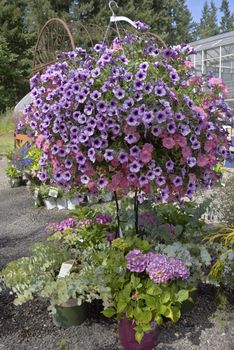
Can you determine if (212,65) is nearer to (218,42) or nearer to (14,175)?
(218,42)

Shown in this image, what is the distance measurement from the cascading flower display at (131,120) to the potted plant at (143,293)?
1.13 ft

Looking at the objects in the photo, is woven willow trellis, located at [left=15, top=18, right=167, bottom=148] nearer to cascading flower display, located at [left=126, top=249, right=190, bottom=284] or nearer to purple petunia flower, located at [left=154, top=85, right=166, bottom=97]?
purple petunia flower, located at [left=154, top=85, right=166, bottom=97]

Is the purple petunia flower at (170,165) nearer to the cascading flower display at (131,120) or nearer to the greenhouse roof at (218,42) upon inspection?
the cascading flower display at (131,120)

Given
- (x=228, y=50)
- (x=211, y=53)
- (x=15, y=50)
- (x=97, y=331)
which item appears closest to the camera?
(x=97, y=331)

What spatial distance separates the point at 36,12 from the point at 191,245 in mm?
22986

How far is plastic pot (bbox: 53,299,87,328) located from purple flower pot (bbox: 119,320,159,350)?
0.27 metres

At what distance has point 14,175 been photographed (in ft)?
20.2

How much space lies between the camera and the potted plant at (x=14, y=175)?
6129 mm

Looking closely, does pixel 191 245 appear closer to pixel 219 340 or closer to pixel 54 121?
pixel 219 340

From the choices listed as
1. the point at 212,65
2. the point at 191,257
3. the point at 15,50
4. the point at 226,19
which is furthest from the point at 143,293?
the point at 226,19

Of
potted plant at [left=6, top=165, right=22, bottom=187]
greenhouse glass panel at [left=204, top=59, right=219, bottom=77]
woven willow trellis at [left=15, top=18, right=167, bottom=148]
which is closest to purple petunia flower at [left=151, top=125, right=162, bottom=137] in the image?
woven willow trellis at [left=15, top=18, right=167, bottom=148]

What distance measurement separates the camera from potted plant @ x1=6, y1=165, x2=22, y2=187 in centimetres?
613

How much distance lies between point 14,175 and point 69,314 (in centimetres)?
414

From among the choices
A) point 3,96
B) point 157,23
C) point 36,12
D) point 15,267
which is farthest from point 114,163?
point 157,23
